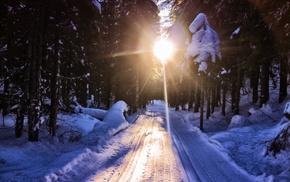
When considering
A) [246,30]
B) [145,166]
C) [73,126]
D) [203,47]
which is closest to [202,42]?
[203,47]

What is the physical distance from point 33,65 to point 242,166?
7.94m

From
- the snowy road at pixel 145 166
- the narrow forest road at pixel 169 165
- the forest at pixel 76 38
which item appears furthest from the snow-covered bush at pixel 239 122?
the snowy road at pixel 145 166

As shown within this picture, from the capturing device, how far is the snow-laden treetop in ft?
52.9

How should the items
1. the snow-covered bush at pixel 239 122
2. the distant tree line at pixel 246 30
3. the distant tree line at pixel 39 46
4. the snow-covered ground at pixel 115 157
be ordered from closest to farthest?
the snow-covered ground at pixel 115 157, the distant tree line at pixel 39 46, the distant tree line at pixel 246 30, the snow-covered bush at pixel 239 122

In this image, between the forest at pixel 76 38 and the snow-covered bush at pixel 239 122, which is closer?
the forest at pixel 76 38

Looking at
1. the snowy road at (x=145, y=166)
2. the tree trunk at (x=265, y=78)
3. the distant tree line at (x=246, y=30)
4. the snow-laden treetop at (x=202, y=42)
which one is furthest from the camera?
the tree trunk at (x=265, y=78)

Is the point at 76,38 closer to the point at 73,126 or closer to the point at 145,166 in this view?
the point at 73,126

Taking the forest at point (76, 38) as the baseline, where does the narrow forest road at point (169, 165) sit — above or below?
below

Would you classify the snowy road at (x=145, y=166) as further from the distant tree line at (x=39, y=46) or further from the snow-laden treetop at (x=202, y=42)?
the snow-laden treetop at (x=202, y=42)

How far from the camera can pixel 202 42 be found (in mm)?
16422

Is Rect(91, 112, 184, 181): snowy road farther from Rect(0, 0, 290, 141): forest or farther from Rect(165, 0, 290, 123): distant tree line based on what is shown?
Rect(165, 0, 290, 123): distant tree line

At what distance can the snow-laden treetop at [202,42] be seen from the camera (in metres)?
16.1

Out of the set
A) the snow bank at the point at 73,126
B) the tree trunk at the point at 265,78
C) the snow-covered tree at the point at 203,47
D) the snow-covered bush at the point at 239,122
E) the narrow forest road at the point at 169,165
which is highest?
the snow-covered tree at the point at 203,47

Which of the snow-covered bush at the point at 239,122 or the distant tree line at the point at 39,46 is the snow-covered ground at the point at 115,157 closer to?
the distant tree line at the point at 39,46
